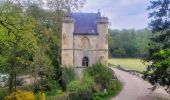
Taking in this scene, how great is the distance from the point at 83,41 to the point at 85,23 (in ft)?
8.90

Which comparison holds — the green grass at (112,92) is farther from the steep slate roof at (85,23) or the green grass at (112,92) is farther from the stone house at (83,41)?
the steep slate roof at (85,23)

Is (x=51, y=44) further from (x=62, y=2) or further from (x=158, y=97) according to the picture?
(x=158, y=97)

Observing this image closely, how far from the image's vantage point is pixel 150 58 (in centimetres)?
4203

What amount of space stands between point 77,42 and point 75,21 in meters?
3.21

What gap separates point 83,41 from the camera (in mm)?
50656

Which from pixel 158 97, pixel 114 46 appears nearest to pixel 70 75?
pixel 158 97

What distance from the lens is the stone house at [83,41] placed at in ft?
166

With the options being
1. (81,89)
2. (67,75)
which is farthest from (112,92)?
(81,89)

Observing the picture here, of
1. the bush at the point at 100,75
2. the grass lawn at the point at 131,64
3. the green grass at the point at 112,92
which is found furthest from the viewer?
the grass lawn at the point at 131,64

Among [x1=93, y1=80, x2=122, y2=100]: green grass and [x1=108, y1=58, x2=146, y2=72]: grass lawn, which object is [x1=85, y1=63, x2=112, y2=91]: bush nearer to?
[x1=93, y1=80, x2=122, y2=100]: green grass

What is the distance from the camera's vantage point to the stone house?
50531mm

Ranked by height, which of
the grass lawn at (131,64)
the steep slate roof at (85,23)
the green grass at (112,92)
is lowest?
the green grass at (112,92)

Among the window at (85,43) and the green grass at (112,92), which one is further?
the window at (85,43)

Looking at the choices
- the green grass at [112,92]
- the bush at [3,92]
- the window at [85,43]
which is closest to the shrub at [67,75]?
the window at [85,43]
